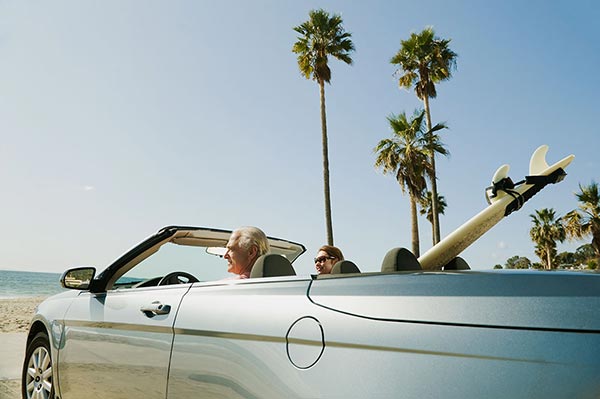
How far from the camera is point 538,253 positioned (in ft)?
168

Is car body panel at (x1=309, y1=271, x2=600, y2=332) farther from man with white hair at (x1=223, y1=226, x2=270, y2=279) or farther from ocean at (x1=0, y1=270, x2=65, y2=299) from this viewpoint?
ocean at (x1=0, y1=270, x2=65, y2=299)

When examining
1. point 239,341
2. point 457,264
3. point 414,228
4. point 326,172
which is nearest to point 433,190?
point 414,228

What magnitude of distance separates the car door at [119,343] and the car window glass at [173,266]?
25cm

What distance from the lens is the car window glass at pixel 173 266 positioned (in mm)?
3689

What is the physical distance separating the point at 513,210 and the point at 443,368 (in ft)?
5.85

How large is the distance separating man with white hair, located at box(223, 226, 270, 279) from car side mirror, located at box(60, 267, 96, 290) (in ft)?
3.09

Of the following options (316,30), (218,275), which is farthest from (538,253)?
(218,275)

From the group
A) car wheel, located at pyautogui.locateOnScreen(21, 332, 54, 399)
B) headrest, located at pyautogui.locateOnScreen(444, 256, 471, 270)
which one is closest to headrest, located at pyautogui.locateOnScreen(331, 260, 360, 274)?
headrest, located at pyautogui.locateOnScreen(444, 256, 471, 270)

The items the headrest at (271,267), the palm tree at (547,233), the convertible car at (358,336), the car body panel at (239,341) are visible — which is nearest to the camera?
the convertible car at (358,336)

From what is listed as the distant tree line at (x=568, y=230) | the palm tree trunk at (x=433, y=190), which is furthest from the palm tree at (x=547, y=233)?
the palm tree trunk at (x=433, y=190)

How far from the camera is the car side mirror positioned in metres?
3.75

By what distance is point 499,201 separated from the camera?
9.80 ft

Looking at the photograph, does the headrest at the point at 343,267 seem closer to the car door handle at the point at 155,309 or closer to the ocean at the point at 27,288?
the car door handle at the point at 155,309

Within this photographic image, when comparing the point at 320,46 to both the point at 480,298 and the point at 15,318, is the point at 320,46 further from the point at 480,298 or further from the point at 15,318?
the point at 480,298
